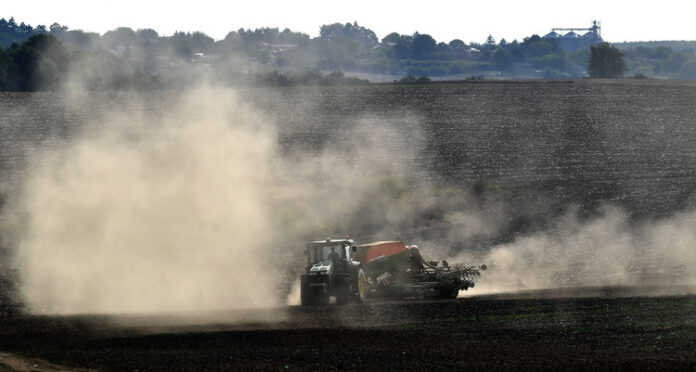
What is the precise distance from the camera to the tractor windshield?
1548 inches

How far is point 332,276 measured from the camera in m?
38.6

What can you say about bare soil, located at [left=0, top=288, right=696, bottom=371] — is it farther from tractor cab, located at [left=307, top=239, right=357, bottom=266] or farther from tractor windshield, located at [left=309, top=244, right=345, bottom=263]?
tractor windshield, located at [left=309, top=244, right=345, bottom=263]

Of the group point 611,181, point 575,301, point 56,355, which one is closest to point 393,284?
point 575,301

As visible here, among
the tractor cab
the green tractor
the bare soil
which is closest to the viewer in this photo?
the bare soil

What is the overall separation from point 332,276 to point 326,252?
60.3 inches

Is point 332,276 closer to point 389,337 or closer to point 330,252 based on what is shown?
point 330,252

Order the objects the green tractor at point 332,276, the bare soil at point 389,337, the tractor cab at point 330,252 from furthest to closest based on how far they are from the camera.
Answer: the tractor cab at point 330,252 < the green tractor at point 332,276 < the bare soil at point 389,337

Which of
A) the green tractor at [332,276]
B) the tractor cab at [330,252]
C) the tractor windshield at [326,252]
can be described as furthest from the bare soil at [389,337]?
the tractor windshield at [326,252]

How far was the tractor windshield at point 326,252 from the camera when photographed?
129 ft

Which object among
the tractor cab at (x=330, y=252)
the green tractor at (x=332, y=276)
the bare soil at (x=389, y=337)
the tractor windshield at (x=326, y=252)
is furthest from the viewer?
the tractor windshield at (x=326, y=252)

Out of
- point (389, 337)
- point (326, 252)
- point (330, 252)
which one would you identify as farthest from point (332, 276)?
point (389, 337)

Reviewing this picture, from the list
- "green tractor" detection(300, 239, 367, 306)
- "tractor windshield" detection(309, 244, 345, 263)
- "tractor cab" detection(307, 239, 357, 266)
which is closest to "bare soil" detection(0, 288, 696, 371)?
"green tractor" detection(300, 239, 367, 306)

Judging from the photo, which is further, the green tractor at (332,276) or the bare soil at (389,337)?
the green tractor at (332,276)

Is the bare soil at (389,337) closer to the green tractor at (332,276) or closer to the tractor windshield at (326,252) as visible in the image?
the green tractor at (332,276)
